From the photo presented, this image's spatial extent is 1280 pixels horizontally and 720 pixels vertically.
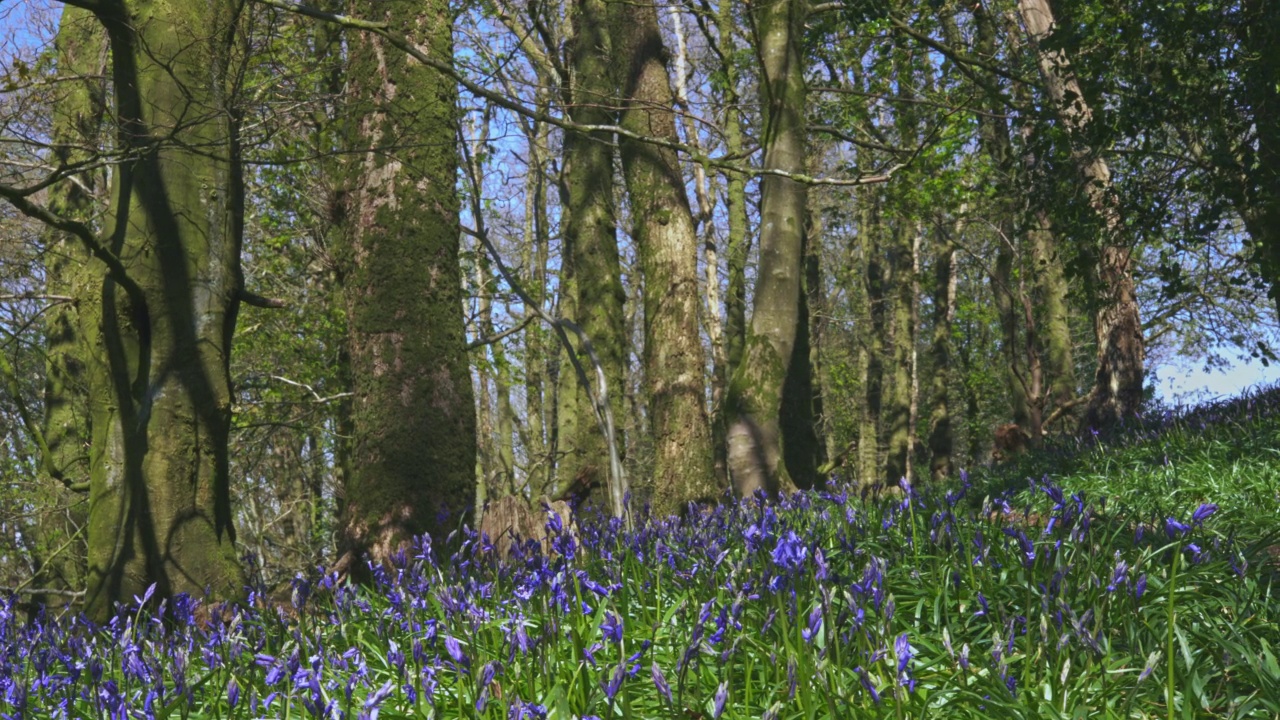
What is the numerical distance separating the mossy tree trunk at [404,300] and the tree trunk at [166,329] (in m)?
0.84

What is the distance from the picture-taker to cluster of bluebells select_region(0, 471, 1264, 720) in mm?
2904

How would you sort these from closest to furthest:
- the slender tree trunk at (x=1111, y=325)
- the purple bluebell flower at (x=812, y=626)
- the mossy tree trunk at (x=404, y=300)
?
the purple bluebell flower at (x=812, y=626) → the mossy tree trunk at (x=404, y=300) → the slender tree trunk at (x=1111, y=325)

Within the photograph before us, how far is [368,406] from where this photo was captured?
666cm

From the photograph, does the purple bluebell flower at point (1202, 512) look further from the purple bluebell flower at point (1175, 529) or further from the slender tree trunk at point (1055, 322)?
the slender tree trunk at point (1055, 322)

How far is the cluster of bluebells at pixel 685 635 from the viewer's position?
9.53 ft

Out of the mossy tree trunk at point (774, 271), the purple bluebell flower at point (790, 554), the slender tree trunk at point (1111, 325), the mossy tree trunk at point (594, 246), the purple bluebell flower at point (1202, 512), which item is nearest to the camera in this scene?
the purple bluebell flower at point (790, 554)

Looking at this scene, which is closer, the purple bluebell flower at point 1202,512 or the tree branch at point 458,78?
the purple bluebell flower at point 1202,512

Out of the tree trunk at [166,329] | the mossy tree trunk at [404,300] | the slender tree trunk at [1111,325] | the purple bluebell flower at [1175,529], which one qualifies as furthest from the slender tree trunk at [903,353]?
the purple bluebell flower at [1175,529]

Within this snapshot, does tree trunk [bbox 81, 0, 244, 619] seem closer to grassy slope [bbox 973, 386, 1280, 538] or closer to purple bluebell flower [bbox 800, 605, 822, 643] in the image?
purple bluebell flower [bbox 800, 605, 822, 643]

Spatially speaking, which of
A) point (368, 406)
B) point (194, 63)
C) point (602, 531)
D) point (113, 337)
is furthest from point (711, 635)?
point (194, 63)

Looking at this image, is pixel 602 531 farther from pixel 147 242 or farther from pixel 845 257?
pixel 845 257

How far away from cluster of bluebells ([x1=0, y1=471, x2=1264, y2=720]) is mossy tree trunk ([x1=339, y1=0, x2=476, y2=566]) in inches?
63.9

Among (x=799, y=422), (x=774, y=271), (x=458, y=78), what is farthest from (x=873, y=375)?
(x=458, y=78)

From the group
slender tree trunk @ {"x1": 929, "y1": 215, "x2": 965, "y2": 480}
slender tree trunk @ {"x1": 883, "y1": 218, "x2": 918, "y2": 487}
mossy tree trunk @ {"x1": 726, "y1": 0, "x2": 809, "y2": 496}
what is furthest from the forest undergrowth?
slender tree trunk @ {"x1": 883, "y1": 218, "x2": 918, "y2": 487}
